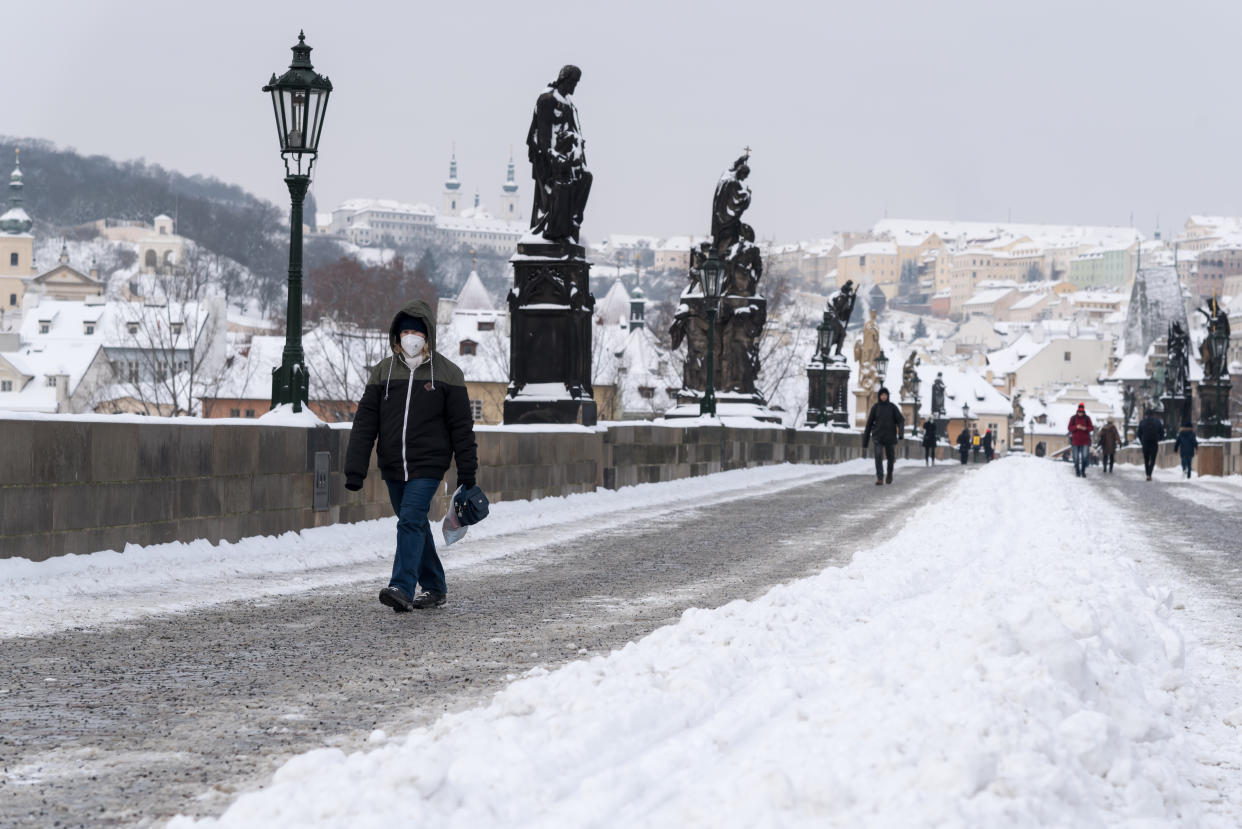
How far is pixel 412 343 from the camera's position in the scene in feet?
27.6

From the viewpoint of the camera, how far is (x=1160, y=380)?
81812 mm

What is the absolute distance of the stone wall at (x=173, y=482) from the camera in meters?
9.27

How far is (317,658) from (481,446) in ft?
30.8

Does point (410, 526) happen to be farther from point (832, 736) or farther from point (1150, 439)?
point (1150, 439)

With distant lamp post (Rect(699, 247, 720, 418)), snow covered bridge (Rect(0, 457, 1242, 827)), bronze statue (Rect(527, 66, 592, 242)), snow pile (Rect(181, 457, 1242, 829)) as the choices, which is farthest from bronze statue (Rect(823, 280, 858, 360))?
snow pile (Rect(181, 457, 1242, 829))

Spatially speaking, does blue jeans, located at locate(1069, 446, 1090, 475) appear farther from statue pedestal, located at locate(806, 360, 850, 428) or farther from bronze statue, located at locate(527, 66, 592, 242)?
bronze statue, located at locate(527, 66, 592, 242)

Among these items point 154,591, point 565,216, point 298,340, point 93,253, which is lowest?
point 154,591

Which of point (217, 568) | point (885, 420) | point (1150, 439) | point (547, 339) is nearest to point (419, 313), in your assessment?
point (217, 568)

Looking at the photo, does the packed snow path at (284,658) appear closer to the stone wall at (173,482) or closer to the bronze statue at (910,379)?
the stone wall at (173,482)

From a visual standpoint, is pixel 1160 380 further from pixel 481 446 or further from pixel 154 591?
pixel 154 591

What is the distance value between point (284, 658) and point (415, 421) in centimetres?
199

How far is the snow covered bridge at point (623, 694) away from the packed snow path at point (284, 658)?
0.02 metres

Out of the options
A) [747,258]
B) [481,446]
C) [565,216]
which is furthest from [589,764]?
[747,258]

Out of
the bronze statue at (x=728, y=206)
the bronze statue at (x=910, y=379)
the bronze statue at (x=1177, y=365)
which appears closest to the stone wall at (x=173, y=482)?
the bronze statue at (x=728, y=206)
